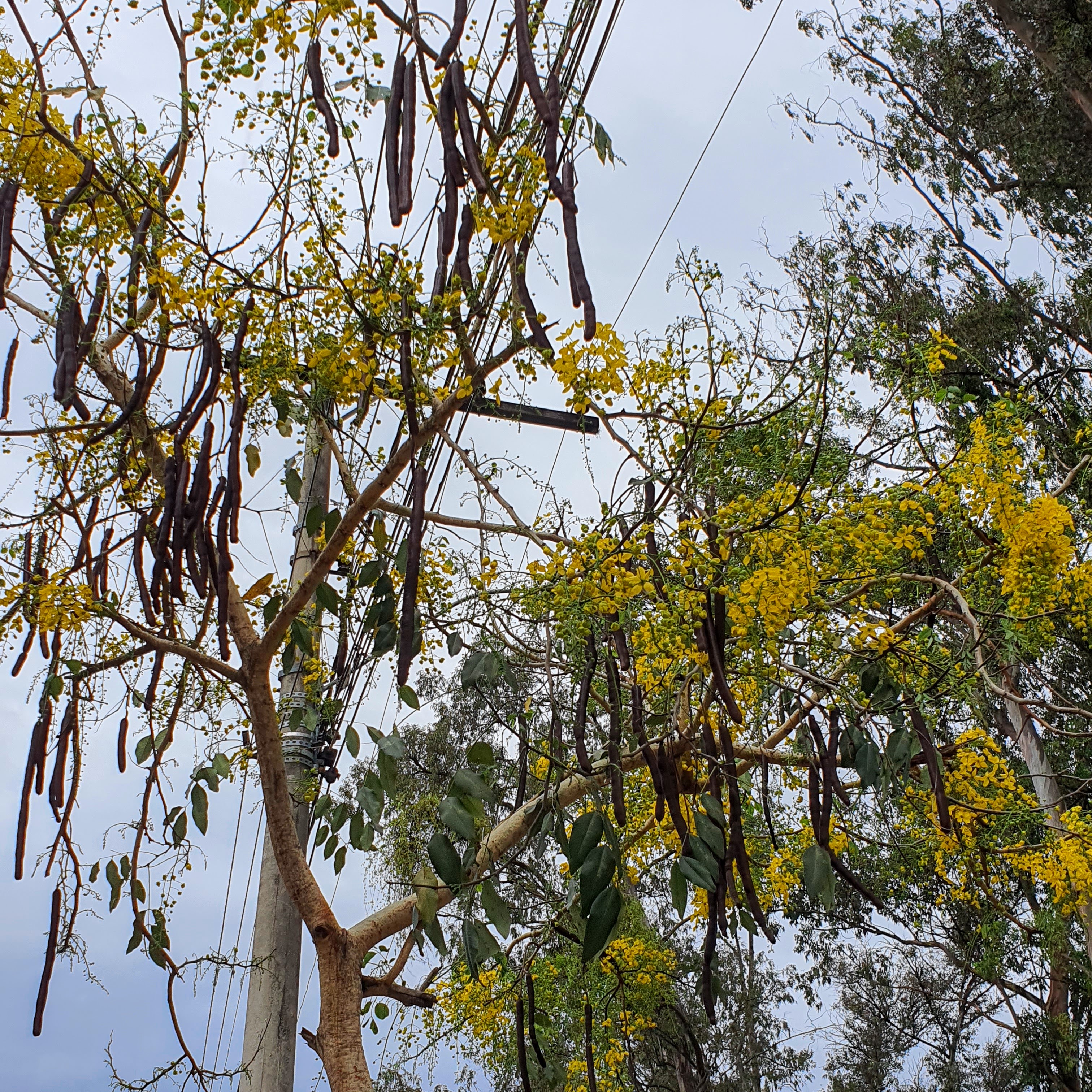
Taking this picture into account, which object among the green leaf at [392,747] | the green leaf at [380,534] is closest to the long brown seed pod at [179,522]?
the green leaf at [380,534]

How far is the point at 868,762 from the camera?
1.85 meters

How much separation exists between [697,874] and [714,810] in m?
0.17

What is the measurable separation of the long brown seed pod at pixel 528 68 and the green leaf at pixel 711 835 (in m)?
1.06

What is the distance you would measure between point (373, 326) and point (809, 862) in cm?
117

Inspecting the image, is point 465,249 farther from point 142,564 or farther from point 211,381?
point 142,564

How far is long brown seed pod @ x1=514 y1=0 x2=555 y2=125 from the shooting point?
1.11 m

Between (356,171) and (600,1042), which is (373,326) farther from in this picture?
(600,1042)

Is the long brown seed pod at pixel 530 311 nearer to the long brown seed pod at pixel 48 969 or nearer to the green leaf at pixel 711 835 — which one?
the green leaf at pixel 711 835

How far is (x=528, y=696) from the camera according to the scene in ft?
8.04

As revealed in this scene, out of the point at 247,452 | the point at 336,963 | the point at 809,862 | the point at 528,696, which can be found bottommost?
the point at 809,862

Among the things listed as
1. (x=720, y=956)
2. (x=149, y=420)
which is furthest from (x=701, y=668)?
(x=720, y=956)

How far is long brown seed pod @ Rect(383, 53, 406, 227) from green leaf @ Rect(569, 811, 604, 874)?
1.00m

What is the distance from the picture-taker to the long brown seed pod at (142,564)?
1920mm

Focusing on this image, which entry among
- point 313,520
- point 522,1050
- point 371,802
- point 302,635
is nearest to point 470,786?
point 371,802
